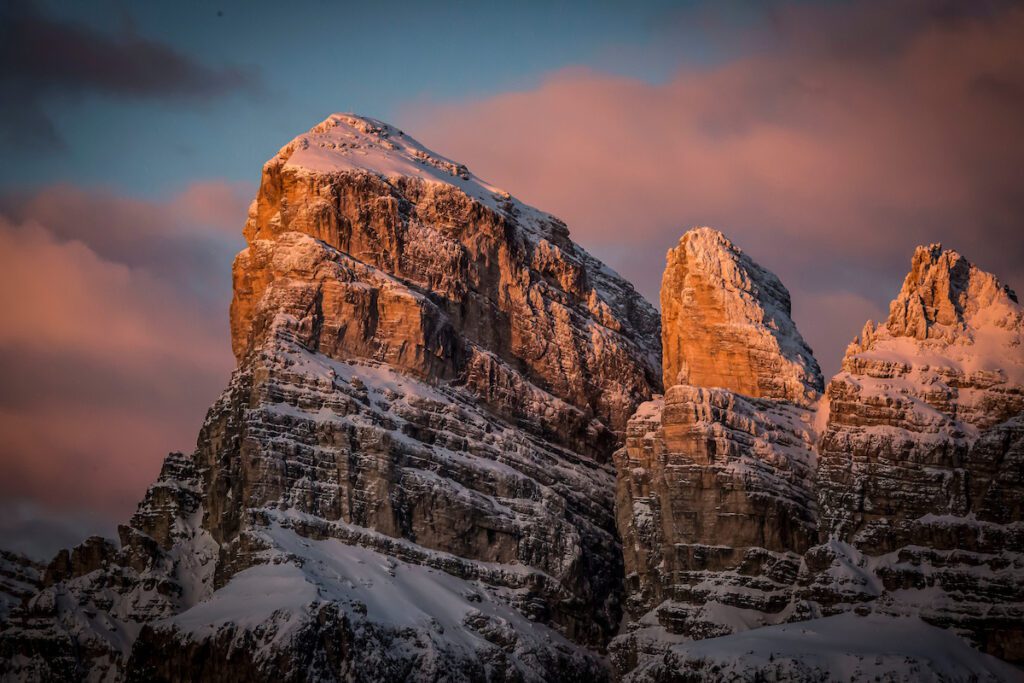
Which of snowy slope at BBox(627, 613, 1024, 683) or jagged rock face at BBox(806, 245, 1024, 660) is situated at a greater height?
jagged rock face at BBox(806, 245, 1024, 660)

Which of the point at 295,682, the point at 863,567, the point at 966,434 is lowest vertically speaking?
the point at 295,682

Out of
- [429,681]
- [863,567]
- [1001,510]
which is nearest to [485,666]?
[429,681]

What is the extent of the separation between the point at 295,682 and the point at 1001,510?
60.0 meters

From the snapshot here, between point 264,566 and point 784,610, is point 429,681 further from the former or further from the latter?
point 784,610

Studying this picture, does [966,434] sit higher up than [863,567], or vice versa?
[966,434]

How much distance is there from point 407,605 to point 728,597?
2741cm

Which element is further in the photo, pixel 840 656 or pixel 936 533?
pixel 936 533

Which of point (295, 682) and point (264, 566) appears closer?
point (295, 682)

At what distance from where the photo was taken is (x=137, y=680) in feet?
611

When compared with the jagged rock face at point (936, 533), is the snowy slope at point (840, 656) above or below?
below

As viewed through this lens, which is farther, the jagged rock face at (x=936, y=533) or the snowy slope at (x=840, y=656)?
the jagged rock face at (x=936, y=533)

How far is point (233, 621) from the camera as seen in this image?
181625 mm

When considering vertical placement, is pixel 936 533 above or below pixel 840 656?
above

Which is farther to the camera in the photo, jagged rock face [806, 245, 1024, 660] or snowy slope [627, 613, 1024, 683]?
jagged rock face [806, 245, 1024, 660]
